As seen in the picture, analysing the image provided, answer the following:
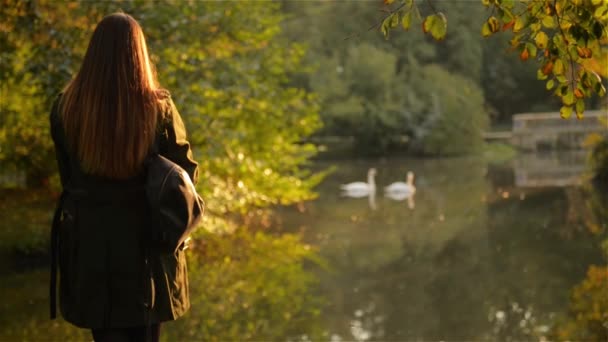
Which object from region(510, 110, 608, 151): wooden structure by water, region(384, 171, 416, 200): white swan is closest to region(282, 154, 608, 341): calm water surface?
region(384, 171, 416, 200): white swan

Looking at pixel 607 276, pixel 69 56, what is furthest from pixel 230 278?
pixel 607 276

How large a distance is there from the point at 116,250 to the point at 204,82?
10169 millimetres

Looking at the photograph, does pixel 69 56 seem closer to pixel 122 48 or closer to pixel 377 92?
pixel 122 48

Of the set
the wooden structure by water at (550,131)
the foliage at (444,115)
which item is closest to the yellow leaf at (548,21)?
the foliage at (444,115)

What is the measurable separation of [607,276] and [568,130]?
30.7 m

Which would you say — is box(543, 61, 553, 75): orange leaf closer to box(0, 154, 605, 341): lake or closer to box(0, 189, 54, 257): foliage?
box(0, 154, 605, 341): lake

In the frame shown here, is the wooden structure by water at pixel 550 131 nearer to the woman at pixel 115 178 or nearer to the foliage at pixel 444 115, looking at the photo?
the foliage at pixel 444 115

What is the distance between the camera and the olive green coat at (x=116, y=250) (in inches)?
141

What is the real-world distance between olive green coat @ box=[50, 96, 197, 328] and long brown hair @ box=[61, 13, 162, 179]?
6 centimetres

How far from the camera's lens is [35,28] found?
470 inches

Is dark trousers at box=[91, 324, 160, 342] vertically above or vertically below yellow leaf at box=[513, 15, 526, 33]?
below

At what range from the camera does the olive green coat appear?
3.57m

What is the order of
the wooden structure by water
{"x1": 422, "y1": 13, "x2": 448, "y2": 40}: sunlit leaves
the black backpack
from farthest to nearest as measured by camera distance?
1. the wooden structure by water
2. the black backpack
3. {"x1": 422, "y1": 13, "x2": 448, "y2": 40}: sunlit leaves

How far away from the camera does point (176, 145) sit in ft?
11.9
